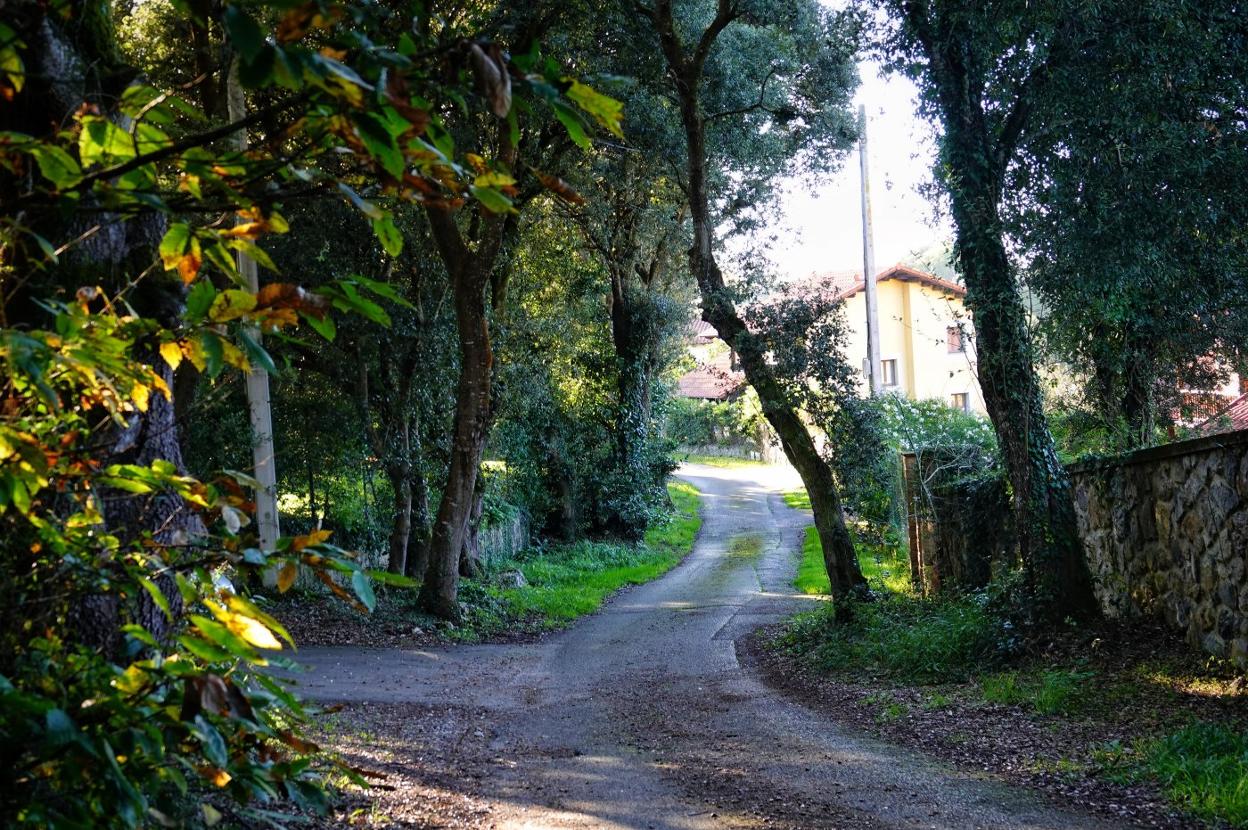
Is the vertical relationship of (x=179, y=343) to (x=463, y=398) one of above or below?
below

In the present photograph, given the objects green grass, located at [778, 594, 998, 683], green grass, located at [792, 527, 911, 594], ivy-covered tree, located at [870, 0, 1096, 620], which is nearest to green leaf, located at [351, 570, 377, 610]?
green grass, located at [778, 594, 998, 683]

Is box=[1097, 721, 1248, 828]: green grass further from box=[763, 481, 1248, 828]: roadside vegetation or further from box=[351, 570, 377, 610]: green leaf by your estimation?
box=[351, 570, 377, 610]: green leaf

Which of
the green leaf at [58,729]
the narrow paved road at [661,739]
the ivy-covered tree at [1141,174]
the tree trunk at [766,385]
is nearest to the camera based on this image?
the green leaf at [58,729]

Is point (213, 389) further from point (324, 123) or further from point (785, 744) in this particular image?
point (785, 744)

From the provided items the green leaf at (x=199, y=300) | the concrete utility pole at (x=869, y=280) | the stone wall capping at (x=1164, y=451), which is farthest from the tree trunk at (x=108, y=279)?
the concrete utility pole at (x=869, y=280)

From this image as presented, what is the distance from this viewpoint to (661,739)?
26.1ft

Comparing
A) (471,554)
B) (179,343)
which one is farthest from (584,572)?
(179,343)

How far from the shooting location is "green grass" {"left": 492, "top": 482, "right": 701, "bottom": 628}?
56.9 ft

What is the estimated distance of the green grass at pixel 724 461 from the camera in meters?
51.4

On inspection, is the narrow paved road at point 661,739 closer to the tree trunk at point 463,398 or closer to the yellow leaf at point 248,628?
the tree trunk at point 463,398

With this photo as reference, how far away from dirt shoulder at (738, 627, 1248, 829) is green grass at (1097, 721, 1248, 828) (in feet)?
0.26

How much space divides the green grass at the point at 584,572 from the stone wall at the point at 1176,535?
8.63 metres

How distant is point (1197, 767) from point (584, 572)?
17.2 metres

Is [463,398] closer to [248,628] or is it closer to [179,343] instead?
[179,343]
